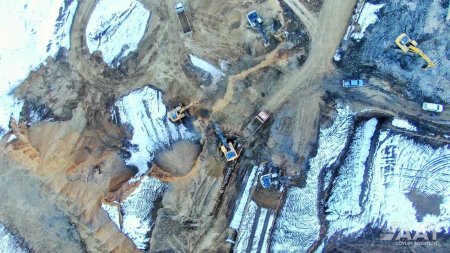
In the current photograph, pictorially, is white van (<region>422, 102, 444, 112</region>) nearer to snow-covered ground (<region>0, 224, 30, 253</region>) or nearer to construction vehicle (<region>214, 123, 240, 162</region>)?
construction vehicle (<region>214, 123, 240, 162</region>)

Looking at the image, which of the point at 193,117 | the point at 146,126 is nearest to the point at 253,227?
the point at 193,117

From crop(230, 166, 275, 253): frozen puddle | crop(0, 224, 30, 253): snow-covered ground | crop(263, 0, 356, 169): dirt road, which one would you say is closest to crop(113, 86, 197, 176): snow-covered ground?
crop(230, 166, 275, 253): frozen puddle

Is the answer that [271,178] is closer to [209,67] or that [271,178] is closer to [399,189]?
[399,189]

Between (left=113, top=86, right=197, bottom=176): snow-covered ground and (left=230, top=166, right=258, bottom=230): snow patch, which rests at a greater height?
(left=113, top=86, right=197, bottom=176): snow-covered ground

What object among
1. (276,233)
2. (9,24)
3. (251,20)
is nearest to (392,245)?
(276,233)

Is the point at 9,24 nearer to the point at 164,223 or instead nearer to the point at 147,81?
the point at 147,81

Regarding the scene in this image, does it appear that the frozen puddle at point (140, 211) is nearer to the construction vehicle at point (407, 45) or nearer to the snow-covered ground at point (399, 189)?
the snow-covered ground at point (399, 189)
